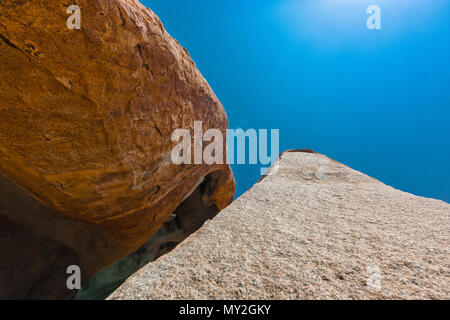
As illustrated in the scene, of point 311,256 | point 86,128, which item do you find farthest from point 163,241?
point 311,256

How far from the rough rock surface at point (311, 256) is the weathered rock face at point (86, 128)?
63.0 inches

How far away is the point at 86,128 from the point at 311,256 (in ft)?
9.16

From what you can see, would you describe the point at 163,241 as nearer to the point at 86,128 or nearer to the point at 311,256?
the point at 86,128

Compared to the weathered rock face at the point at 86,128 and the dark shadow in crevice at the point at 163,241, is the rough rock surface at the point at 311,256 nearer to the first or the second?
the weathered rock face at the point at 86,128

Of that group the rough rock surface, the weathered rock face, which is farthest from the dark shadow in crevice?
the rough rock surface

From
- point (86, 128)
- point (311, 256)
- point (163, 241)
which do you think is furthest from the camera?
point (163, 241)

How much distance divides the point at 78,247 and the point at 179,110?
3906 mm

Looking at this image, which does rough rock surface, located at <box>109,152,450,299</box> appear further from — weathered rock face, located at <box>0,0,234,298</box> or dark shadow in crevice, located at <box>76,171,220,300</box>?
dark shadow in crevice, located at <box>76,171,220,300</box>

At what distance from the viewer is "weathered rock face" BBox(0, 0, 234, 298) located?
1.40m

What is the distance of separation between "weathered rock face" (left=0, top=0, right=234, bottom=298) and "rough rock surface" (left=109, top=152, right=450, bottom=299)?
5.25 feet

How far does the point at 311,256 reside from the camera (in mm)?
1272

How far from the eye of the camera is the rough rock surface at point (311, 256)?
0.99 meters
